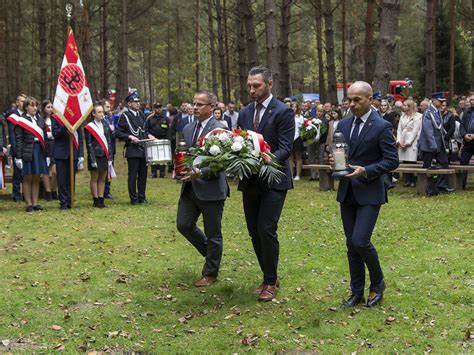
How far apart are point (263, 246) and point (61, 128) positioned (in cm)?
864

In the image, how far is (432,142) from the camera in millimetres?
16859

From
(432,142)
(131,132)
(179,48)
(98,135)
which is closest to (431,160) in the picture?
(432,142)

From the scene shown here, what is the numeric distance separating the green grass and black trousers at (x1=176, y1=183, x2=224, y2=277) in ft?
1.03

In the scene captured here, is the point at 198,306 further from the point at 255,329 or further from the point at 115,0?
the point at 115,0

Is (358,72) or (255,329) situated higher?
(358,72)

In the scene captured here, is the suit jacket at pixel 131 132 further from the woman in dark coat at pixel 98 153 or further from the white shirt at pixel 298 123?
the white shirt at pixel 298 123

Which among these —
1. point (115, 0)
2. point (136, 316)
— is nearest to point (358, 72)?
point (115, 0)

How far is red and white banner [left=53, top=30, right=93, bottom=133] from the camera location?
1561 centimetres

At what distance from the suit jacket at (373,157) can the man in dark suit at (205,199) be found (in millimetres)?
1882

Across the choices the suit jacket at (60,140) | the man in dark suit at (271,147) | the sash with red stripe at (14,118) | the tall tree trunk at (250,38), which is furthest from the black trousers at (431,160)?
the man in dark suit at (271,147)

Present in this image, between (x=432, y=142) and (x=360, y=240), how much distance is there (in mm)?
9989

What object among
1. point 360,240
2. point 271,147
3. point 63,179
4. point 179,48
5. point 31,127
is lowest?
point 360,240

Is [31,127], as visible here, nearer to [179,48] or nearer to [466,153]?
[466,153]

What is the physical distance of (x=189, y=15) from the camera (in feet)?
160
